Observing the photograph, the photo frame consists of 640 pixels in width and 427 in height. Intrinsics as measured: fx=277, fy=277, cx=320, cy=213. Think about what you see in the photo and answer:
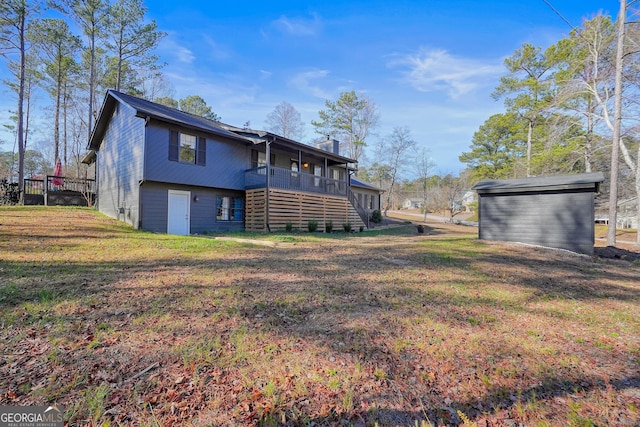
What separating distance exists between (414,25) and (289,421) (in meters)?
14.3

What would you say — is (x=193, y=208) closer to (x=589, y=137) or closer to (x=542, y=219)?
(x=542, y=219)

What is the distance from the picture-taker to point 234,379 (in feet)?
7.47

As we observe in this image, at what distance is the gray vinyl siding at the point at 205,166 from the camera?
37.7ft

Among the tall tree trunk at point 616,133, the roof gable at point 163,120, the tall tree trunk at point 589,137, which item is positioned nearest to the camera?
the roof gable at point 163,120

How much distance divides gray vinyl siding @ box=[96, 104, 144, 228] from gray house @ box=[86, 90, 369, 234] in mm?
43

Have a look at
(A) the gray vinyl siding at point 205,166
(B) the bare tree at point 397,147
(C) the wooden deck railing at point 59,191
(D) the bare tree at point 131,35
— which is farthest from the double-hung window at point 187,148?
(B) the bare tree at point 397,147

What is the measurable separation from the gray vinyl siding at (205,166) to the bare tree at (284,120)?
1792 cm

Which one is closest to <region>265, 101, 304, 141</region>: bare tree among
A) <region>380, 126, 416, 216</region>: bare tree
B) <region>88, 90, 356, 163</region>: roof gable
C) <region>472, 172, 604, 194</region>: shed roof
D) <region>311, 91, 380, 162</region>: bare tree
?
<region>311, 91, 380, 162</region>: bare tree

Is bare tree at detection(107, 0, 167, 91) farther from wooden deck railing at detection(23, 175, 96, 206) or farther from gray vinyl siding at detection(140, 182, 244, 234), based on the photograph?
gray vinyl siding at detection(140, 182, 244, 234)

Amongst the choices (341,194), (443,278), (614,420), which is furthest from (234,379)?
(341,194)

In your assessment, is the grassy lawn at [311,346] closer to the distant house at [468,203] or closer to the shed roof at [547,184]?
the shed roof at [547,184]

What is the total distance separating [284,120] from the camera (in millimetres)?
31750

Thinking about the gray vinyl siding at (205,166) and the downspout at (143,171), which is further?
the gray vinyl siding at (205,166)

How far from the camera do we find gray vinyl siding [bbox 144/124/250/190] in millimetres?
11477
